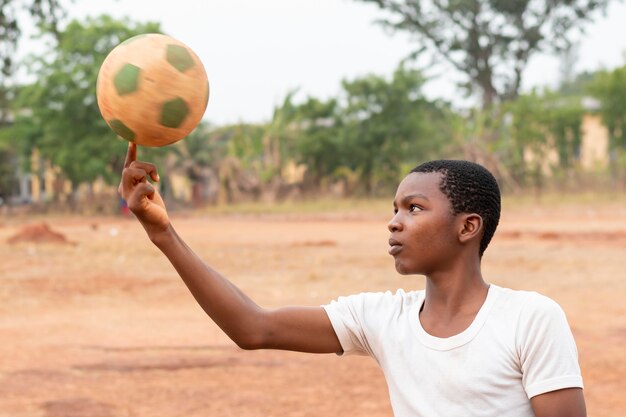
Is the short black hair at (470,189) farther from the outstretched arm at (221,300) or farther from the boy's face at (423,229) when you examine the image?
the outstretched arm at (221,300)

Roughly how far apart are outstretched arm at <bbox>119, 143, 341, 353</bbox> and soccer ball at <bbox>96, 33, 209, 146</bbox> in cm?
9

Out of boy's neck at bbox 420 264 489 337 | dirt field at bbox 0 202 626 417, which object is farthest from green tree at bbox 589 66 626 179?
boy's neck at bbox 420 264 489 337

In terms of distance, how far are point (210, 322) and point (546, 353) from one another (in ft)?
20.1

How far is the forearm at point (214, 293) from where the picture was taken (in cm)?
244

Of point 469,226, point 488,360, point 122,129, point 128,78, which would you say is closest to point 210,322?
point 122,129

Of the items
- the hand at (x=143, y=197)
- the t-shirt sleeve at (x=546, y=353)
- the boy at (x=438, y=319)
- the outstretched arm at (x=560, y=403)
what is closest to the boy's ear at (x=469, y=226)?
the boy at (x=438, y=319)

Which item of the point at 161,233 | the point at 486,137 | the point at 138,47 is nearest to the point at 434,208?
the point at 161,233

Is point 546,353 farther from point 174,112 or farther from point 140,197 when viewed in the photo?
point 174,112

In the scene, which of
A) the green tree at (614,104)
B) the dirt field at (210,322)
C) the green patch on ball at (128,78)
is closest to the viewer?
the green patch on ball at (128,78)

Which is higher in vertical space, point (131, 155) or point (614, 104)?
point (614, 104)

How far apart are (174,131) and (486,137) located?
94.8 ft

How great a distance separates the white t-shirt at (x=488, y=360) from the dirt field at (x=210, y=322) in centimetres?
280

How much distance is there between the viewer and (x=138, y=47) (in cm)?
266

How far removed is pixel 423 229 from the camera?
2320mm
